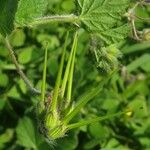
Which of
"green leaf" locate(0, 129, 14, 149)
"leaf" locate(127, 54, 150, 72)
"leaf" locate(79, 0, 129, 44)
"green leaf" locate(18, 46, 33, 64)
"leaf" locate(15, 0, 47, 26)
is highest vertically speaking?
"leaf" locate(15, 0, 47, 26)

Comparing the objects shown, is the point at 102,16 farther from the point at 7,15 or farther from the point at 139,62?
the point at 139,62

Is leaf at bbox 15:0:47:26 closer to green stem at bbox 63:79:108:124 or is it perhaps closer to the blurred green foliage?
green stem at bbox 63:79:108:124

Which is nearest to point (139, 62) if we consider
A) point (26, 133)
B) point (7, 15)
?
point (26, 133)

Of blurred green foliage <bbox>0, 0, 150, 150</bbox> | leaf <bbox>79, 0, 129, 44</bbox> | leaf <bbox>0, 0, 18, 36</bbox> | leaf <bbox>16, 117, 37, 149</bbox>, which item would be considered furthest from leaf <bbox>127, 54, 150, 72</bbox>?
leaf <bbox>0, 0, 18, 36</bbox>

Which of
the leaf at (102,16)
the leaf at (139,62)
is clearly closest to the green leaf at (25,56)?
the leaf at (139,62)

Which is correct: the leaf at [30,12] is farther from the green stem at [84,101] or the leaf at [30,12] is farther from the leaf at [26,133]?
the leaf at [26,133]

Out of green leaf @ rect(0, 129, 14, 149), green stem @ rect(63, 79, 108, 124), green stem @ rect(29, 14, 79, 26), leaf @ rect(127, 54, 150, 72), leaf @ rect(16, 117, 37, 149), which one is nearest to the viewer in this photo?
green stem @ rect(63, 79, 108, 124)

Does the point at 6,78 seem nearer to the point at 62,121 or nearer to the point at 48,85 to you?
the point at 48,85
